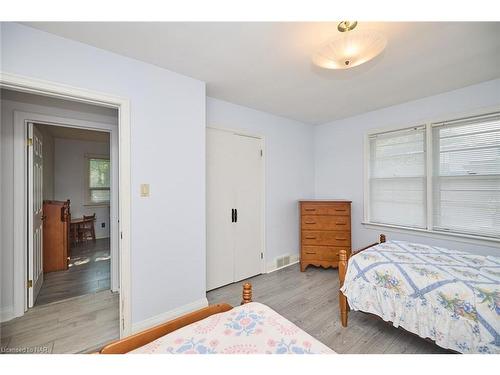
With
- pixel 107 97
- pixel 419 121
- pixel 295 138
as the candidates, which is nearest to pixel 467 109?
pixel 419 121

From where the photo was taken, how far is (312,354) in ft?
2.77

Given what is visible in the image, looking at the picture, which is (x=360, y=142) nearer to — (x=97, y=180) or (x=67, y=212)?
(x=67, y=212)

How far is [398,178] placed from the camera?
9.91ft

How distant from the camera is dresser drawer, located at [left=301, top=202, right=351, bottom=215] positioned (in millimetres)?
3137

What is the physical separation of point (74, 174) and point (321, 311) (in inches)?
237

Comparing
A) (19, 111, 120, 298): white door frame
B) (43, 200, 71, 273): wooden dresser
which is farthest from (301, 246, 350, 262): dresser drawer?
(43, 200, 71, 273): wooden dresser

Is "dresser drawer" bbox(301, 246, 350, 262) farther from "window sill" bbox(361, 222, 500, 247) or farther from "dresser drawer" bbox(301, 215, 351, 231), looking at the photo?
"window sill" bbox(361, 222, 500, 247)

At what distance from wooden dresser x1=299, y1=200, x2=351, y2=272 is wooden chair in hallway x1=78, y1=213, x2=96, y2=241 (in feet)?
16.5

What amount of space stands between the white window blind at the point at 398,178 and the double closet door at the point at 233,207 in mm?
Result: 1787

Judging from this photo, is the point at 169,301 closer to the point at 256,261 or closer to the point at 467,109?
the point at 256,261

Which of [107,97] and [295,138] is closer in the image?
[107,97]

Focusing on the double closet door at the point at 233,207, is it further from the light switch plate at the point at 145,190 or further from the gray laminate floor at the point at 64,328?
the gray laminate floor at the point at 64,328
